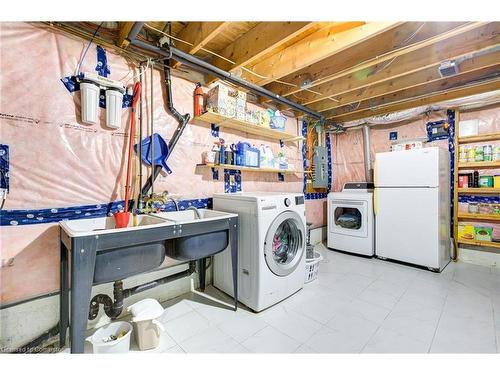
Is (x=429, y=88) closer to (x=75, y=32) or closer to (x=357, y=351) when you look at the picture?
(x=357, y=351)

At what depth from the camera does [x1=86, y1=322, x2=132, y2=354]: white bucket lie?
1.28m

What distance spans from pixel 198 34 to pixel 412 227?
3355 mm

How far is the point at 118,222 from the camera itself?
163 cm

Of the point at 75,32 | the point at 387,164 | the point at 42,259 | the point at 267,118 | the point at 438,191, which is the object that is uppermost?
the point at 75,32

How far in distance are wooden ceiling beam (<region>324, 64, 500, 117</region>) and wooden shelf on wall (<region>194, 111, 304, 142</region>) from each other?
116 centimetres

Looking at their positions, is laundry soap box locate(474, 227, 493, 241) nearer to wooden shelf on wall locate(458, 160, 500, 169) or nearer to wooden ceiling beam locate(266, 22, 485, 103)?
wooden shelf on wall locate(458, 160, 500, 169)

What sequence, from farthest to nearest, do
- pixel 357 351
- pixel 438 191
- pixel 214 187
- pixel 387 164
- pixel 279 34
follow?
pixel 387 164 → pixel 438 191 → pixel 214 187 → pixel 279 34 → pixel 357 351

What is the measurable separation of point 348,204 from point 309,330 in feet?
7.45

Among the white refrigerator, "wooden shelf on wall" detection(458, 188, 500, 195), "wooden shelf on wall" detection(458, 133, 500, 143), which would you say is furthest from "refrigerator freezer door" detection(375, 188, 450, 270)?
"wooden shelf on wall" detection(458, 133, 500, 143)

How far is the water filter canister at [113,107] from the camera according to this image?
1681mm

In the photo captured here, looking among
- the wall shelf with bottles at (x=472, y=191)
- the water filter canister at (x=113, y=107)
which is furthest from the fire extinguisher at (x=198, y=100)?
the wall shelf with bottles at (x=472, y=191)

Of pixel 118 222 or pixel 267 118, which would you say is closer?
pixel 118 222

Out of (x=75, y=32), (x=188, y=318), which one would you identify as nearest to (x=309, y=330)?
(x=188, y=318)

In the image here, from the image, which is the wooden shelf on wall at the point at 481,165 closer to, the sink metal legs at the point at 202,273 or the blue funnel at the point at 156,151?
the sink metal legs at the point at 202,273
